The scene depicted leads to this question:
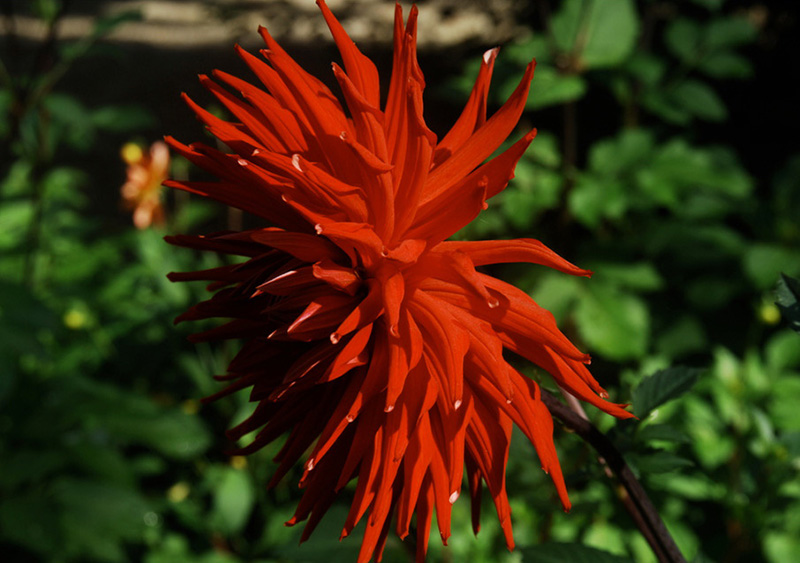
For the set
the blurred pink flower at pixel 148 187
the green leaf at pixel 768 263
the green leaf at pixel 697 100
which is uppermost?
the green leaf at pixel 697 100

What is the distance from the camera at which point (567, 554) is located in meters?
0.99

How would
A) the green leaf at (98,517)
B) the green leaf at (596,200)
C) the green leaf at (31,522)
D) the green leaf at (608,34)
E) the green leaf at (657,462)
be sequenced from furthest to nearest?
the green leaf at (608,34)
the green leaf at (596,200)
the green leaf at (98,517)
the green leaf at (31,522)
the green leaf at (657,462)

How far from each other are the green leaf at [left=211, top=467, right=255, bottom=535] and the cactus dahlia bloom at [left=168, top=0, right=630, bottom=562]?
1373mm

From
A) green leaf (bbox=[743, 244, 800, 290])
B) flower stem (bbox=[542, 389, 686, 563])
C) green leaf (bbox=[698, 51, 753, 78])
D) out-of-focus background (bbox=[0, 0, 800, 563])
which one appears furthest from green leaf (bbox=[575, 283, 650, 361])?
flower stem (bbox=[542, 389, 686, 563])

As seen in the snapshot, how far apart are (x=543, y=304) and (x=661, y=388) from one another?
139 centimetres

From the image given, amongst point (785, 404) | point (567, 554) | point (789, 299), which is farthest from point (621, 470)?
point (785, 404)

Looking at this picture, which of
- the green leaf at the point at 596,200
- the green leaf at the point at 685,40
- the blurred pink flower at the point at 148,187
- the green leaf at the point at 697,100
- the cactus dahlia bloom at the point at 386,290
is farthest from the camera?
the blurred pink flower at the point at 148,187

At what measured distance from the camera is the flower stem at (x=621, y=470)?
0.86 m

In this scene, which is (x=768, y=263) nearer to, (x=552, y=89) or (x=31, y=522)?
(x=552, y=89)

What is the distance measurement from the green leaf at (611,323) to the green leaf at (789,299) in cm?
145

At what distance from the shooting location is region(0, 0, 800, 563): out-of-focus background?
6.16 ft

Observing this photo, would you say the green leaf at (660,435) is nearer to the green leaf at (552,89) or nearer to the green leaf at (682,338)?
the green leaf at (552,89)

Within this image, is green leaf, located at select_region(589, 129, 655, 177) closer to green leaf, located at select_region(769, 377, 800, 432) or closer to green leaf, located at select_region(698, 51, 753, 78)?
green leaf, located at select_region(698, 51, 753, 78)

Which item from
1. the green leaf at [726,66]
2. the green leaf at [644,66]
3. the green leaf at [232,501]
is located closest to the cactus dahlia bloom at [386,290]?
the green leaf at [232,501]
